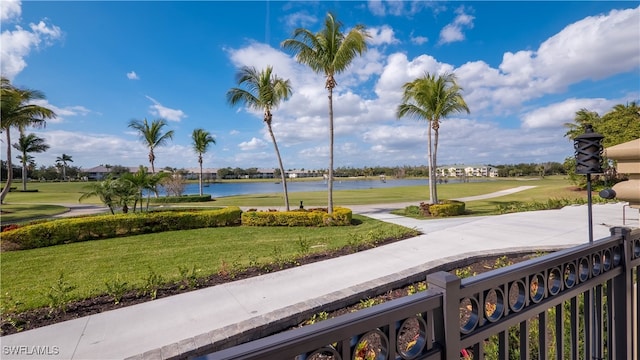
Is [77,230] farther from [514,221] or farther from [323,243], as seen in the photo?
[514,221]

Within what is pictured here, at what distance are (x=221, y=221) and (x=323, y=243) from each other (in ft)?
19.4

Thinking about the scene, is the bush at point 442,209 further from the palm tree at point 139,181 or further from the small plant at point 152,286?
the palm tree at point 139,181

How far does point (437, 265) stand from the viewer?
506cm

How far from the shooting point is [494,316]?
4.67 feet

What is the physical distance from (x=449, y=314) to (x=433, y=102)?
14.6 m

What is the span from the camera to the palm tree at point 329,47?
11.7 m

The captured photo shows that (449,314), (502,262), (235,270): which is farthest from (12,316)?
(502,262)

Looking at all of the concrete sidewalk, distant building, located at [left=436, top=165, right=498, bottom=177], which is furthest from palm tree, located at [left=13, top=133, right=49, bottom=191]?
distant building, located at [left=436, top=165, right=498, bottom=177]

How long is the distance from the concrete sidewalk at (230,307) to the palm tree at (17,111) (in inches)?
523

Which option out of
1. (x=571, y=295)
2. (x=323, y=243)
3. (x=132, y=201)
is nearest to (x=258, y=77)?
(x=132, y=201)

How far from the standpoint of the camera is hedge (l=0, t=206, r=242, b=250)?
355 inches

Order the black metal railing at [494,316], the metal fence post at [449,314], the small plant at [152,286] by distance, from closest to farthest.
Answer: the black metal railing at [494,316] < the metal fence post at [449,314] < the small plant at [152,286]

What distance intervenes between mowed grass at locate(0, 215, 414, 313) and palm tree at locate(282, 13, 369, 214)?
3994mm

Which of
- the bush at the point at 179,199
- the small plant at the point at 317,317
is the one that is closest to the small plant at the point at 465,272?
the small plant at the point at 317,317
